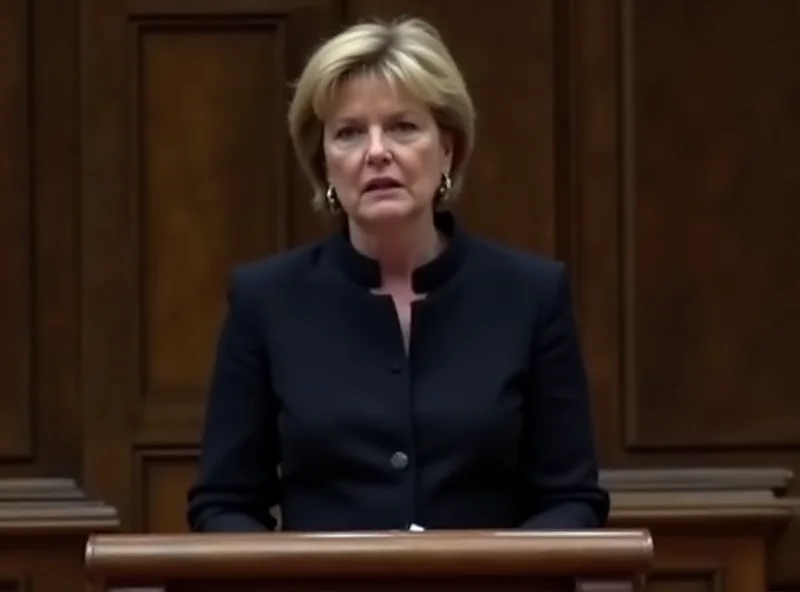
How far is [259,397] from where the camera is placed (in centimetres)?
227

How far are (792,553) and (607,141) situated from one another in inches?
34.2

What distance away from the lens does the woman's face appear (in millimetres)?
2215

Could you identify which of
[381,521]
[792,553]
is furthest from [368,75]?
[792,553]

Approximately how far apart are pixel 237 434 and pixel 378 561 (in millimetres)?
522

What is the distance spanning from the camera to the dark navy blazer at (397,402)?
221 cm

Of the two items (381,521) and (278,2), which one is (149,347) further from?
(381,521)

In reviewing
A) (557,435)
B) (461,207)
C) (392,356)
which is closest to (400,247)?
(392,356)

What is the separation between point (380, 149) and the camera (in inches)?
86.8

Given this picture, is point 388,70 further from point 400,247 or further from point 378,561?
point 378,561

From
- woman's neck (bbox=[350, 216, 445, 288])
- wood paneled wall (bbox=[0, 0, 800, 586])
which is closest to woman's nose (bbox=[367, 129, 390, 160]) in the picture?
woman's neck (bbox=[350, 216, 445, 288])

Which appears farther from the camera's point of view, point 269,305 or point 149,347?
point 149,347

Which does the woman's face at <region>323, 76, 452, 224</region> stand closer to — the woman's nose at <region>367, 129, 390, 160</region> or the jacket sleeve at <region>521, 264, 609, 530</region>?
the woman's nose at <region>367, 129, 390, 160</region>

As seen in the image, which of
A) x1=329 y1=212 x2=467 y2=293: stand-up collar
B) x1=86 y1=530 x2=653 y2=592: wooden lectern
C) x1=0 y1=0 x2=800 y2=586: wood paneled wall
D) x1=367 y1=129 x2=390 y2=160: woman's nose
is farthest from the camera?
x1=0 y1=0 x2=800 y2=586: wood paneled wall

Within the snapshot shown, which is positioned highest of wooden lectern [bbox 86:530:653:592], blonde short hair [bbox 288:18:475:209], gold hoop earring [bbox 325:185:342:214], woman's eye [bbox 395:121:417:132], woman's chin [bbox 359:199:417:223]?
blonde short hair [bbox 288:18:475:209]
